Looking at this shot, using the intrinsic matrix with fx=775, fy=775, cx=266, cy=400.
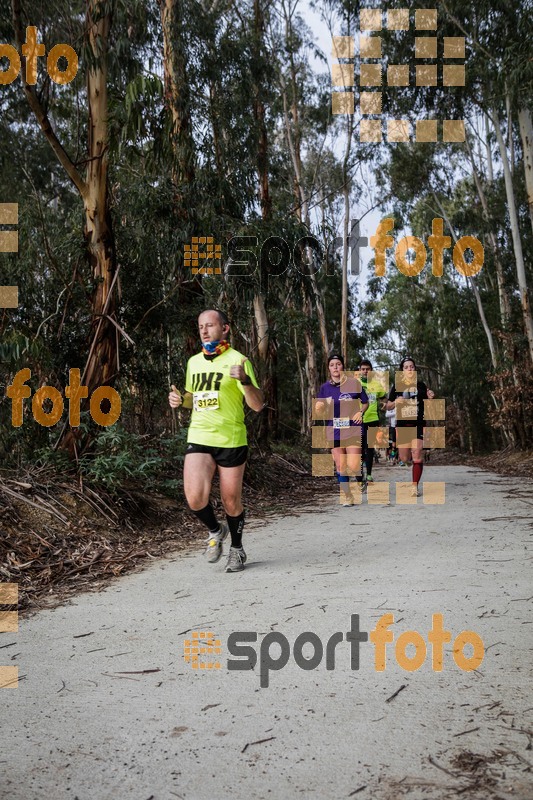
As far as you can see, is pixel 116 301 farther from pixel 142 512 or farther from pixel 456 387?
pixel 456 387

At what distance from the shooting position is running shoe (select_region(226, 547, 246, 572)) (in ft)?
19.5

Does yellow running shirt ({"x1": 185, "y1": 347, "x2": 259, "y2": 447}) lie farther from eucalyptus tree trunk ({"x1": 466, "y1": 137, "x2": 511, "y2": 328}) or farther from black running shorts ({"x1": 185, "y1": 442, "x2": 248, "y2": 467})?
eucalyptus tree trunk ({"x1": 466, "y1": 137, "x2": 511, "y2": 328})

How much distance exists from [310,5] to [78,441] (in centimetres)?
1917

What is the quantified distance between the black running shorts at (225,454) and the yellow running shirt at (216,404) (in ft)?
0.12

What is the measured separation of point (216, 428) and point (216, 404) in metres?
0.19

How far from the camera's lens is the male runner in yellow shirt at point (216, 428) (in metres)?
6.02

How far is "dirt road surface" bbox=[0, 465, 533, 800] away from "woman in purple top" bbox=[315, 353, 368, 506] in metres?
4.14

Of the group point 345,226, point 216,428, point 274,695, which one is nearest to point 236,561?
point 216,428

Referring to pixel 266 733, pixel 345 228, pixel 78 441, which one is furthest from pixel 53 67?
pixel 345 228

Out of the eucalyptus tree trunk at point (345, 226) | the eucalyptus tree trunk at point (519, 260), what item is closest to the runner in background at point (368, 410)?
the eucalyptus tree trunk at point (519, 260)

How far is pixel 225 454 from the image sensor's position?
19.9ft

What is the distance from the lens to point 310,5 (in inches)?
904

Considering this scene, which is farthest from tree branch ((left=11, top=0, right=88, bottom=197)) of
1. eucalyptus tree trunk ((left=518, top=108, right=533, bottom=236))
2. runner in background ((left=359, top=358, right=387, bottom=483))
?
eucalyptus tree trunk ((left=518, top=108, right=533, bottom=236))

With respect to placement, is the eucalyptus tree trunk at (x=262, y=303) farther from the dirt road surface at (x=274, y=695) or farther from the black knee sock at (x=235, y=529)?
the dirt road surface at (x=274, y=695)
